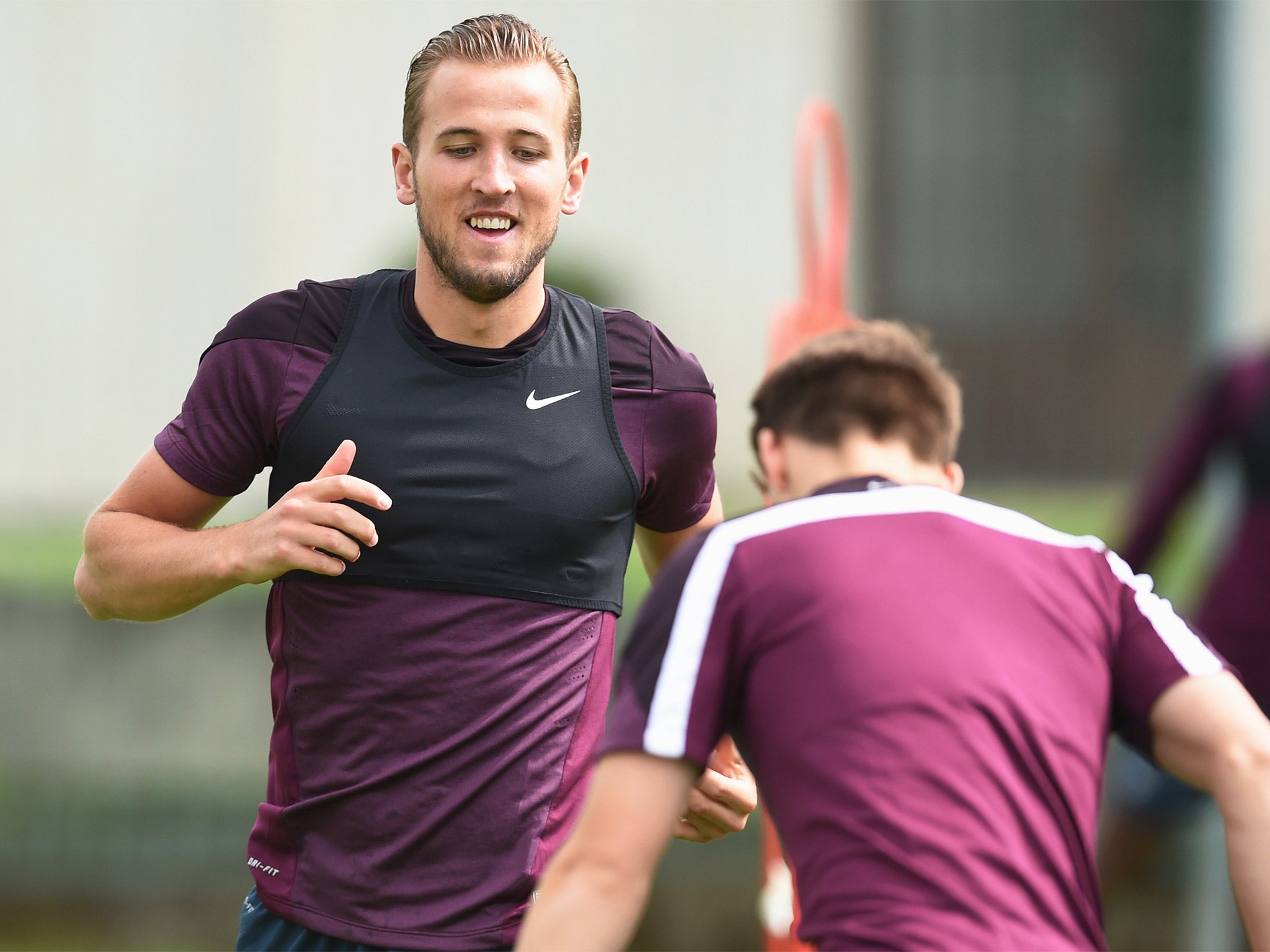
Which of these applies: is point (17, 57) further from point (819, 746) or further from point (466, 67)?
point (819, 746)

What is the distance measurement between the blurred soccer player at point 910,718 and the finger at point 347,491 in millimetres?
581

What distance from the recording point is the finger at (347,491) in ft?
8.39

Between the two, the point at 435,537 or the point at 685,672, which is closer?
the point at 685,672

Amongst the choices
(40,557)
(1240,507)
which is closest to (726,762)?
(1240,507)

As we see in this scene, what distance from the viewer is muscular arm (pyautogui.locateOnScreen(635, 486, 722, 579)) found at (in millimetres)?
3105

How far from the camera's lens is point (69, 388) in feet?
47.2

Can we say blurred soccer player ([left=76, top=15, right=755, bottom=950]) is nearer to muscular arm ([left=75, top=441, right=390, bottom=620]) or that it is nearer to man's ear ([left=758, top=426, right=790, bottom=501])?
muscular arm ([left=75, top=441, right=390, bottom=620])

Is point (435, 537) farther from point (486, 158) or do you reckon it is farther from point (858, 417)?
point (858, 417)

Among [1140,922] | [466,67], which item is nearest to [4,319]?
[1140,922]

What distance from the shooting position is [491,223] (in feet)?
9.29

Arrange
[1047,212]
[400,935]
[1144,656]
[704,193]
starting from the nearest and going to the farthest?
1. [1144,656]
2. [400,935]
3. [704,193]
4. [1047,212]

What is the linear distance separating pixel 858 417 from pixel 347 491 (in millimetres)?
821

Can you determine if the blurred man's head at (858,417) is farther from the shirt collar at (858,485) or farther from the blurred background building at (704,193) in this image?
the blurred background building at (704,193)

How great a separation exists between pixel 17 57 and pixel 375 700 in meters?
13.7
